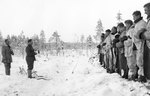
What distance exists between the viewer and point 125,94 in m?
4.70

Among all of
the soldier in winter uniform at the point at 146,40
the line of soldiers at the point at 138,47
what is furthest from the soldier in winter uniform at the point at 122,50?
the soldier in winter uniform at the point at 146,40

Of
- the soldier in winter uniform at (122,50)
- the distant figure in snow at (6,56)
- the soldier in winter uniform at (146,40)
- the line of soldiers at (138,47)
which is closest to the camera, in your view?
the soldier in winter uniform at (146,40)

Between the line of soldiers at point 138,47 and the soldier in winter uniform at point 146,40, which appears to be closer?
the soldier in winter uniform at point 146,40

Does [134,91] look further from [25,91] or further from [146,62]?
[25,91]

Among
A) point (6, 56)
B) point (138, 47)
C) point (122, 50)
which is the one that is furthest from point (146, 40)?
point (6, 56)

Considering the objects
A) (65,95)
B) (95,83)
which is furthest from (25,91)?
(95,83)

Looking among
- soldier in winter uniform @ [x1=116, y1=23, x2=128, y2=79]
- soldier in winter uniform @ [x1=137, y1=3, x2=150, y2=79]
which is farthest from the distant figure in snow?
soldier in winter uniform @ [x1=137, y1=3, x2=150, y2=79]

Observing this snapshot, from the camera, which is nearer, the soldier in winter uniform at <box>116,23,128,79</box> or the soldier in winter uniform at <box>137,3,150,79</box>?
the soldier in winter uniform at <box>137,3,150,79</box>

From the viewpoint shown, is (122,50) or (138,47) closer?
(138,47)

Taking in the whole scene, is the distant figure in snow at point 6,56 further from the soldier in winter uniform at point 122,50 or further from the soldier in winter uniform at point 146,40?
the soldier in winter uniform at point 146,40

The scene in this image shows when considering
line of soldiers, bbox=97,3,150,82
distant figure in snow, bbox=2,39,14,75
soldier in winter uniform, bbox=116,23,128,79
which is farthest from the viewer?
distant figure in snow, bbox=2,39,14,75

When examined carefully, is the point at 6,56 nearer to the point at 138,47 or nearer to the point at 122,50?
the point at 122,50

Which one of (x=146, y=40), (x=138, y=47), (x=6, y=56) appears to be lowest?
(x=6, y=56)

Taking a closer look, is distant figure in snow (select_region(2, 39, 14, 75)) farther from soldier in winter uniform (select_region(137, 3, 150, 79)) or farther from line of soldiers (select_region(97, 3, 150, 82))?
soldier in winter uniform (select_region(137, 3, 150, 79))
